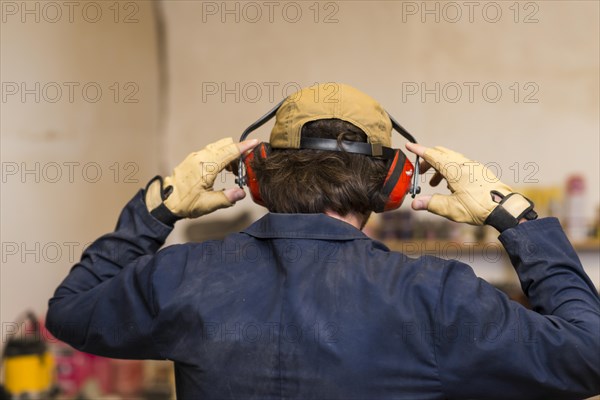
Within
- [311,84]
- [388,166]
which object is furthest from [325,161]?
[311,84]

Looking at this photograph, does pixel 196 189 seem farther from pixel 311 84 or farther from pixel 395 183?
pixel 311 84

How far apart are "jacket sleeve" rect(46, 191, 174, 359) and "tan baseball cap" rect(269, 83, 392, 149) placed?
32 cm

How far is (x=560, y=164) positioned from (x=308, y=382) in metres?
3.45

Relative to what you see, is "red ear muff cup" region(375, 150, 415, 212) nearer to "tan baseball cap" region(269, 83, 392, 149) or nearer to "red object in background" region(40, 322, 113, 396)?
"tan baseball cap" region(269, 83, 392, 149)

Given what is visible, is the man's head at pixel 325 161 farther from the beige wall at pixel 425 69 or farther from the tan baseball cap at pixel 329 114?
the beige wall at pixel 425 69

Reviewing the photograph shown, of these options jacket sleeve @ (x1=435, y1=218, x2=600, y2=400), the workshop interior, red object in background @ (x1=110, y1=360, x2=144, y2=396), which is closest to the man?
jacket sleeve @ (x1=435, y1=218, x2=600, y2=400)

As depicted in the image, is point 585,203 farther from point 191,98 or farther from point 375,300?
point 375,300

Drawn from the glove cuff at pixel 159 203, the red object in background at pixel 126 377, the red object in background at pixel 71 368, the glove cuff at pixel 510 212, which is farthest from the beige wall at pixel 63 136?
the glove cuff at pixel 510 212

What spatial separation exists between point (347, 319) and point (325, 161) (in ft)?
1.01

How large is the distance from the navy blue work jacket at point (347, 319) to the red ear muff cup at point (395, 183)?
0.12 meters

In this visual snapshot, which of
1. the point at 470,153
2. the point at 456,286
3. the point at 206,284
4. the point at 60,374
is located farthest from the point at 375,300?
the point at 470,153

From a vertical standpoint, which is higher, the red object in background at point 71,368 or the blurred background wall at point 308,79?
the blurred background wall at point 308,79

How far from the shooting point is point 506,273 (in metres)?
4.49

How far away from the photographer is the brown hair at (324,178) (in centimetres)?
142
